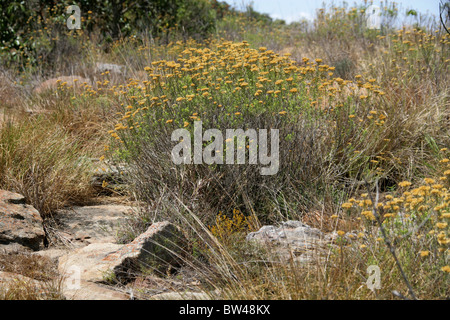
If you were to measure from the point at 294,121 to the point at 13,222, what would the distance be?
2.53 m

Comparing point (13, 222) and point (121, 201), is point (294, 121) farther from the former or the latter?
point (13, 222)

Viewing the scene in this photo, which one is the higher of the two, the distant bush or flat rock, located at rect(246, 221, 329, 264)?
the distant bush

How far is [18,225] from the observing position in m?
4.14

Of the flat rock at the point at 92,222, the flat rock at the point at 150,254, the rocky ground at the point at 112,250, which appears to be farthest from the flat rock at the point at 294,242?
the flat rock at the point at 92,222

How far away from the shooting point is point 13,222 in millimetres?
4137

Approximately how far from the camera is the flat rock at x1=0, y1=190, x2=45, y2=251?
13.2 feet

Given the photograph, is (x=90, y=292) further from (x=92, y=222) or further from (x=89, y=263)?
(x=92, y=222)

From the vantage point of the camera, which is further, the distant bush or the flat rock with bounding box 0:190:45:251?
the distant bush

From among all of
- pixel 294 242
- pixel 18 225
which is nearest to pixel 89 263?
pixel 18 225

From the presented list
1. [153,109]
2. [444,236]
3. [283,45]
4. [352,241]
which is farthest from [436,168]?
[283,45]

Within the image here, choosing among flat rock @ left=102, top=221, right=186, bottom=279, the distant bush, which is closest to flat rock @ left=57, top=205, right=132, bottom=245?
flat rock @ left=102, top=221, right=186, bottom=279

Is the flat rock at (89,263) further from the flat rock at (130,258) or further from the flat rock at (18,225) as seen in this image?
the flat rock at (18,225)

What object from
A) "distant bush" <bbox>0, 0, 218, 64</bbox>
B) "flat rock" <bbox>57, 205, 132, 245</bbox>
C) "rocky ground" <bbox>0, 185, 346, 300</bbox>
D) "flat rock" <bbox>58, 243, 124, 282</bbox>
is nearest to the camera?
"rocky ground" <bbox>0, 185, 346, 300</bbox>

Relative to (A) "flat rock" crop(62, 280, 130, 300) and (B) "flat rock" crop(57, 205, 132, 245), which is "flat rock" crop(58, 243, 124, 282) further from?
(B) "flat rock" crop(57, 205, 132, 245)
